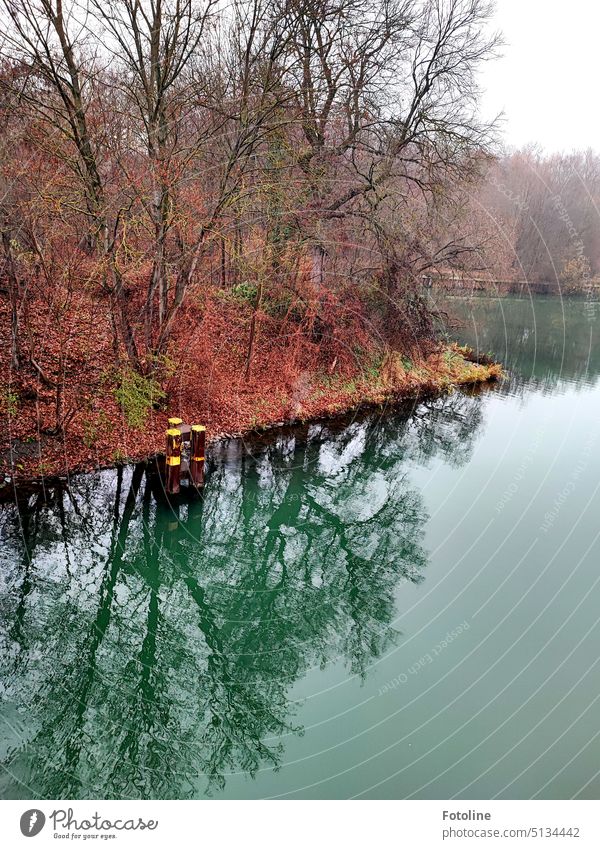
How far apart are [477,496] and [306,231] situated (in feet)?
27.5

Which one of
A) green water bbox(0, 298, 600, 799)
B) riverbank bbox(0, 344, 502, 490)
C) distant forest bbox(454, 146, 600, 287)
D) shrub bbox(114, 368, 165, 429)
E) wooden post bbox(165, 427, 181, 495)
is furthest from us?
distant forest bbox(454, 146, 600, 287)

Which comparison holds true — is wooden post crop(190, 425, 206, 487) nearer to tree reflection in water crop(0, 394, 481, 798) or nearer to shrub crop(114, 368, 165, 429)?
tree reflection in water crop(0, 394, 481, 798)

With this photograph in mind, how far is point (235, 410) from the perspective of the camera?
13047mm

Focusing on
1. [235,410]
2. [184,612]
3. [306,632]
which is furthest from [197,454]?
[306,632]

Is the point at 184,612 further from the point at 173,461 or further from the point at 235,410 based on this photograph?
the point at 235,410

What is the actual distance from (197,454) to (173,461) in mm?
499

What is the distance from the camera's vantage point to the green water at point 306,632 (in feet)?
17.1

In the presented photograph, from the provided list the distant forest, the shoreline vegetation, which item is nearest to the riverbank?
the shoreline vegetation

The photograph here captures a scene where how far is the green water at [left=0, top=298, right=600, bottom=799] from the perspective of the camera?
5.21m

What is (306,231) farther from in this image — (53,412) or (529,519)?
(529,519)

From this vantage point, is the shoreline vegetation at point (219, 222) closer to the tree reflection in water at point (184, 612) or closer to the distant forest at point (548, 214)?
the tree reflection in water at point (184, 612)

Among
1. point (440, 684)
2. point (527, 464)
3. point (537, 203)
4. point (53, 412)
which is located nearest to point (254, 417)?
point (53, 412)

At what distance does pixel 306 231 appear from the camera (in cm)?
1457

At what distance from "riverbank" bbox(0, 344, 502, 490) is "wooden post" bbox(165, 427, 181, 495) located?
A: 1.40 m
